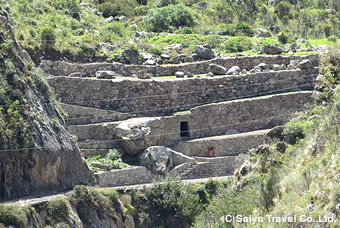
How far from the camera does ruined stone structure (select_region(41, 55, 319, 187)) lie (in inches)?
1512

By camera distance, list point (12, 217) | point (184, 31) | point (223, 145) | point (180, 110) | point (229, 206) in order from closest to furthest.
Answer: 1. point (12, 217)
2. point (229, 206)
3. point (223, 145)
4. point (180, 110)
5. point (184, 31)

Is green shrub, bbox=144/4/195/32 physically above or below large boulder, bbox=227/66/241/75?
above

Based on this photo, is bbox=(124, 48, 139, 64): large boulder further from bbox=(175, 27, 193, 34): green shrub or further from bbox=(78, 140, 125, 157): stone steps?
bbox=(175, 27, 193, 34): green shrub

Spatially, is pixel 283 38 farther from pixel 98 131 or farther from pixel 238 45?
pixel 98 131

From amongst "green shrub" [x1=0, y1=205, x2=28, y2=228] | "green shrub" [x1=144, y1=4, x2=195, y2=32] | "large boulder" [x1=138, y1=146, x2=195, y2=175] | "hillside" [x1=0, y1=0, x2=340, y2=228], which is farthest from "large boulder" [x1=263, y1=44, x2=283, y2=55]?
"green shrub" [x1=0, y1=205, x2=28, y2=228]

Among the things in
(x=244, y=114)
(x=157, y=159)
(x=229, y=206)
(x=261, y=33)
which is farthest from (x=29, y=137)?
(x=261, y=33)

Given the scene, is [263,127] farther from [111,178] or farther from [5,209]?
[5,209]

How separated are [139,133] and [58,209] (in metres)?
11.3

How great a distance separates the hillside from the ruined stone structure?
69mm

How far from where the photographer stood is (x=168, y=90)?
137 ft

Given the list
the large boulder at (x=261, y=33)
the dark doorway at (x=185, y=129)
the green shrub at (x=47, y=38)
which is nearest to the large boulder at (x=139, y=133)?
the dark doorway at (x=185, y=129)

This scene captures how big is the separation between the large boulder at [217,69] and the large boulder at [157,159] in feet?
26.5

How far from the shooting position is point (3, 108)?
28.7 metres

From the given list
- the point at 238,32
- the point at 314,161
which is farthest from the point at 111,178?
the point at 238,32
